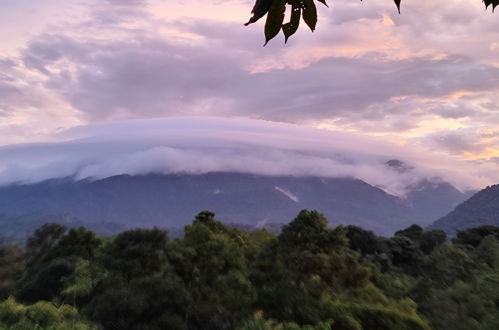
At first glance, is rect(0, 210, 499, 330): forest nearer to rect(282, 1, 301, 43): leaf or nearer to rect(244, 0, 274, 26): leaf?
rect(282, 1, 301, 43): leaf

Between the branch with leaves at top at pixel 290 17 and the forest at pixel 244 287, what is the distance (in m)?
21.7

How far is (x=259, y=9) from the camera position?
1839 mm

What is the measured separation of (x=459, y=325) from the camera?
82.6 feet

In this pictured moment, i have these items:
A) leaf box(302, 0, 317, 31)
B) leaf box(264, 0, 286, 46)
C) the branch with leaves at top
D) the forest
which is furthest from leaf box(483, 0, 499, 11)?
the forest

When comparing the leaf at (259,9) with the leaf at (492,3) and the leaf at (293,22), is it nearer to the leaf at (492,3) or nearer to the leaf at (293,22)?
the leaf at (293,22)

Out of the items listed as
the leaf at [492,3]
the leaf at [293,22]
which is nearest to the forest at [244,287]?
the leaf at [293,22]

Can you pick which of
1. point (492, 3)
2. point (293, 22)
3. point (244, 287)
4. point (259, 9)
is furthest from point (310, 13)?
point (244, 287)

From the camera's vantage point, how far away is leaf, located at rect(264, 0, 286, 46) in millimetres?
1937

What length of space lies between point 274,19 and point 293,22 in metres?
0.11

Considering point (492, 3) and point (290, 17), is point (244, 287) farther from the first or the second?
point (492, 3)

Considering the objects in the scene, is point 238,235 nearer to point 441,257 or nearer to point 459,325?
point 441,257

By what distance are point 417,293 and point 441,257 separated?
9208 millimetres

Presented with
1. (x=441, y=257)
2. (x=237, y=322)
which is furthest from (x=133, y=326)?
(x=441, y=257)

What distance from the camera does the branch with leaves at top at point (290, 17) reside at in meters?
1.91
